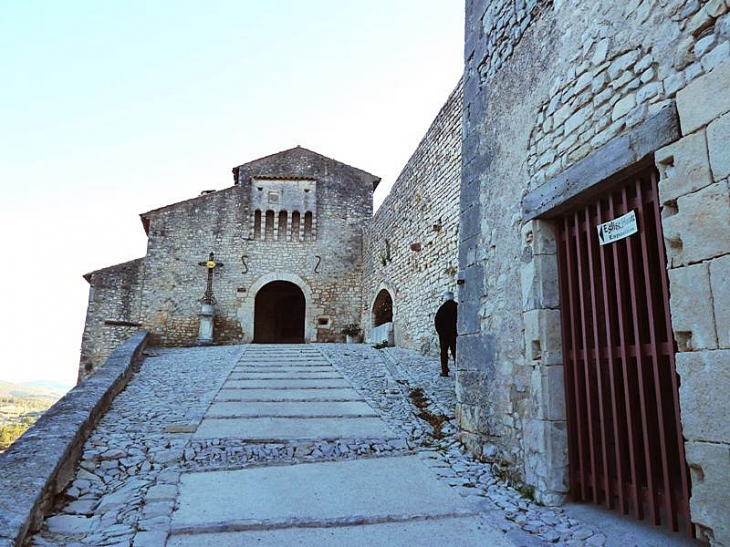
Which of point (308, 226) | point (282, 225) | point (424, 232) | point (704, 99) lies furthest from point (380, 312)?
point (704, 99)

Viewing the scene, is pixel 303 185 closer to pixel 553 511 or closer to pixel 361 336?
pixel 361 336

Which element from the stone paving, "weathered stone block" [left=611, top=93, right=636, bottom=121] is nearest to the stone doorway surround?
"weathered stone block" [left=611, top=93, right=636, bottom=121]

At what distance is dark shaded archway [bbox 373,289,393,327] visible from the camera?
43.8 feet

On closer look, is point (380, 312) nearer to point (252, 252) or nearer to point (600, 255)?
point (252, 252)

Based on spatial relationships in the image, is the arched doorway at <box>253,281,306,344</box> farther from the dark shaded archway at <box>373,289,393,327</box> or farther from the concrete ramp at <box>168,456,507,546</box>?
the concrete ramp at <box>168,456,507,546</box>

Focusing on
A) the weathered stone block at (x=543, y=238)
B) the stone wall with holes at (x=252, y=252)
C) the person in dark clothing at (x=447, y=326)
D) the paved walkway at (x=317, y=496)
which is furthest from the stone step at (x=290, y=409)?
the stone wall with holes at (x=252, y=252)

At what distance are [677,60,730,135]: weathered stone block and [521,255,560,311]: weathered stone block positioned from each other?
3.99 feet

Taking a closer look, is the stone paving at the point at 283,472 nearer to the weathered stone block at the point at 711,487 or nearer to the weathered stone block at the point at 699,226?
the weathered stone block at the point at 711,487

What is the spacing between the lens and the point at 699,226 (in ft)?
7.02

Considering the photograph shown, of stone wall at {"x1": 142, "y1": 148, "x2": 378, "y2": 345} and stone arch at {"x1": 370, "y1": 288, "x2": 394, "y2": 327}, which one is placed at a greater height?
stone wall at {"x1": 142, "y1": 148, "x2": 378, "y2": 345}

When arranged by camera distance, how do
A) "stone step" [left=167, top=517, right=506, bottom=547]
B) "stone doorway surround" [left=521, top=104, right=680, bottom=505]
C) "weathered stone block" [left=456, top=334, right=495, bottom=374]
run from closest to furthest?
"stone step" [left=167, top=517, right=506, bottom=547], "stone doorway surround" [left=521, top=104, right=680, bottom=505], "weathered stone block" [left=456, top=334, right=495, bottom=374]

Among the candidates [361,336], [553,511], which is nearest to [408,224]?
[361,336]

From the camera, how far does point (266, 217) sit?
1581 cm

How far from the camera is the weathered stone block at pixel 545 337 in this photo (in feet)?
10.3
